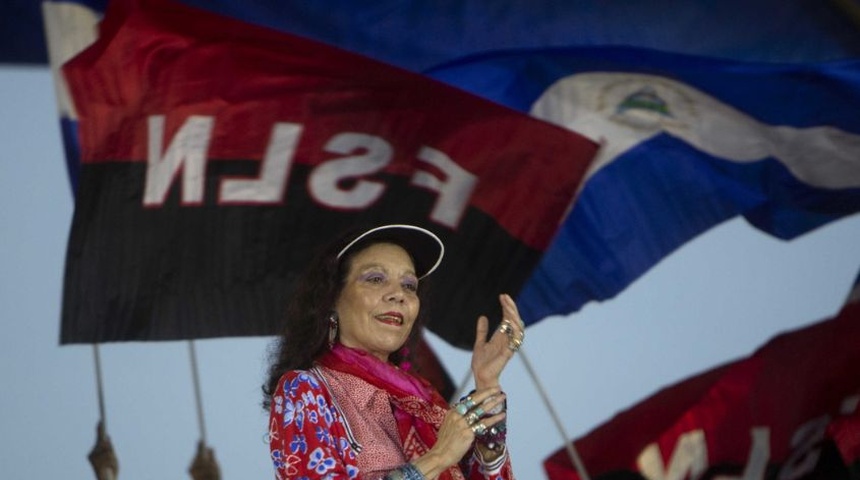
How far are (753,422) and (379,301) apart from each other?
14.3 ft

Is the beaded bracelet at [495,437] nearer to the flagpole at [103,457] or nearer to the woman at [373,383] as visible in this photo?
the woman at [373,383]

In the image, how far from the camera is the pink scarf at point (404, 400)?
314cm

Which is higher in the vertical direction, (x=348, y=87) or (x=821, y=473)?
(x=348, y=87)

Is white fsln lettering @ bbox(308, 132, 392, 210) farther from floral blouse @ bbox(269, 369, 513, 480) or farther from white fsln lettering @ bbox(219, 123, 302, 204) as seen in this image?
floral blouse @ bbox(269, 369, 513, 480)

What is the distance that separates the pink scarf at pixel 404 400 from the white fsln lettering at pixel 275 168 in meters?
3.65

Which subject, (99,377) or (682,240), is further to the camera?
(682,240)

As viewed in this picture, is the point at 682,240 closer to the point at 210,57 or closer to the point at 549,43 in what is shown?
the point at 549,43

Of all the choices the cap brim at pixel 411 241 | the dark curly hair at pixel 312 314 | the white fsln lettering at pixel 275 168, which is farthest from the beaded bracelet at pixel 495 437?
the white fsln lettering at pixel 275 168

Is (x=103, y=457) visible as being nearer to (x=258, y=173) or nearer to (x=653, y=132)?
(x=258, y=173)

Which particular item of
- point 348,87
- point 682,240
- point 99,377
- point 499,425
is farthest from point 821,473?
point 499,425

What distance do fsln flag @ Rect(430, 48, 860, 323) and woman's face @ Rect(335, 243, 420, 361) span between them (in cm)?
441

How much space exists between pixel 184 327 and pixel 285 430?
356 centimetres

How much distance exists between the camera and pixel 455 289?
718 centimetres

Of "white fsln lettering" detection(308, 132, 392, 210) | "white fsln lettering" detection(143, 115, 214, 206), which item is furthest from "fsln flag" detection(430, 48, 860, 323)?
"white fsln lettering" detection(143, 115, 214, 206)
